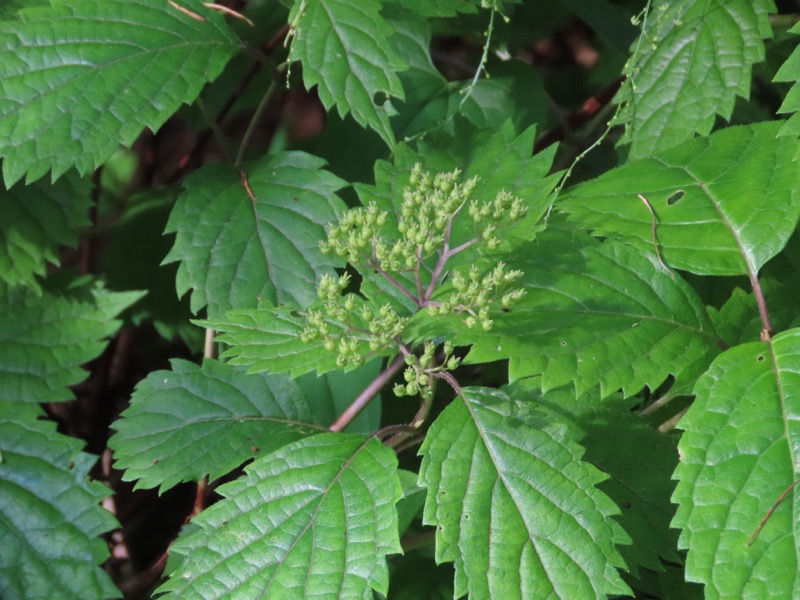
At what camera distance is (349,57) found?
1.79m

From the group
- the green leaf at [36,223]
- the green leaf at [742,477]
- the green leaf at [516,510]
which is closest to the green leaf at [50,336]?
the green leaf at [36,223]

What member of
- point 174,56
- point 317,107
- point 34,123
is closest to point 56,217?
point 34,123

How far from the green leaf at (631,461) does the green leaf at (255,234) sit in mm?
622

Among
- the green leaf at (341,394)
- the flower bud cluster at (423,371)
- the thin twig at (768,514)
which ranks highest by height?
the flower bud cluster at (423,371)

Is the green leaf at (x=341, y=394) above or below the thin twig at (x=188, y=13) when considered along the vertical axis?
below

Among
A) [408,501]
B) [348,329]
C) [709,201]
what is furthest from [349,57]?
[408,501]

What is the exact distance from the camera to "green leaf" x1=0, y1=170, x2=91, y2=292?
7.05 feet

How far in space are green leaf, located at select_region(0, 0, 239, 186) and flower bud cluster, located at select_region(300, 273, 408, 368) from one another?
0.64 m

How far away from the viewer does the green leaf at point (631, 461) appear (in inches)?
61.5

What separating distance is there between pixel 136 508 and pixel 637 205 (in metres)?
1.68

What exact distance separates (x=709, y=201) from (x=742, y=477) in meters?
0.56

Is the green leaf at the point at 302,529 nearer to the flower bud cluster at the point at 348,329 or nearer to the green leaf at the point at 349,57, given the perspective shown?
the flower bud cluster at the point at 348,329

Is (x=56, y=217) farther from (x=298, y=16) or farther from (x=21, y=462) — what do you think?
(x=298, y=16)

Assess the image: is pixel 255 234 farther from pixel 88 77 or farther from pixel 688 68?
pixel 688 68
